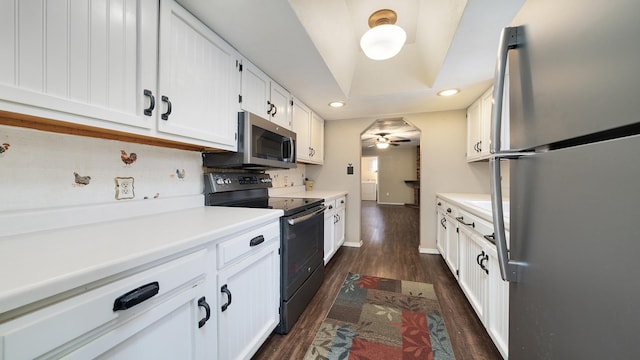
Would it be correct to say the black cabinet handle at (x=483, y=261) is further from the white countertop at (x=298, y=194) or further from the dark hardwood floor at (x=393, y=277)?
the white countertop at (x=298, y=194)

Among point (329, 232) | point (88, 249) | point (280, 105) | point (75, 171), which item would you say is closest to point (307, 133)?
point (280, 105)

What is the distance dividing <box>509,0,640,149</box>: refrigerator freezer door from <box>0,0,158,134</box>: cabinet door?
1.46m

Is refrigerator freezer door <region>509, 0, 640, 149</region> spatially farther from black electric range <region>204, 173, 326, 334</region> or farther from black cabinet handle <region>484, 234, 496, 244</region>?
black electric range <region>204, 173, 326, 334</region>

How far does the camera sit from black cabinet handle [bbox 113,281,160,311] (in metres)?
0.62

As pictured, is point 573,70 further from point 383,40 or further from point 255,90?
point 255,90

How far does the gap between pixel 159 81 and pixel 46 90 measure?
42cm

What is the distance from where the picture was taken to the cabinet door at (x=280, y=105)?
212 centimetres

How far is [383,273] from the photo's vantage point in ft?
8.52

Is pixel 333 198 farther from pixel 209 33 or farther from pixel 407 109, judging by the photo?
pixel 209 33

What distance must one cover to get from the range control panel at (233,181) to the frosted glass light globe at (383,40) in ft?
4.74

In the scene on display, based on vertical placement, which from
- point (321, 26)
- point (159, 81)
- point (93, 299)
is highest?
point (321, 26)

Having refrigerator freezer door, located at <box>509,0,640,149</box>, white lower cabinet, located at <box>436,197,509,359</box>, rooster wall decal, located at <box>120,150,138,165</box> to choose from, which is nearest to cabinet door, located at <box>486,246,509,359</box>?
white lower cabinet, located at <box>436,197,509,359</box>

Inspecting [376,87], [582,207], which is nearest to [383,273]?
[376,87]

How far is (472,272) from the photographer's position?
5.88 ft
